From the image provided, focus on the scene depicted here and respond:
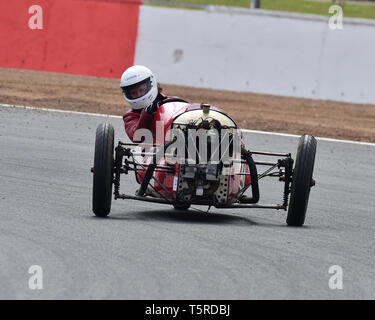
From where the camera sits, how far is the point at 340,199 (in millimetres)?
11156

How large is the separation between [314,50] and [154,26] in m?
3.23

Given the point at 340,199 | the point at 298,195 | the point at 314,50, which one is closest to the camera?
the point at 298,195

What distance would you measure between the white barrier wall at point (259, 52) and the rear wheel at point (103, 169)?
1271 centimetres

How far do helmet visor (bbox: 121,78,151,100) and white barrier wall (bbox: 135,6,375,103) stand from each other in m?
11.9

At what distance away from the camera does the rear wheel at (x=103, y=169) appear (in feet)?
27.5

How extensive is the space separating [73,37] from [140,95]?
1226 centimetres

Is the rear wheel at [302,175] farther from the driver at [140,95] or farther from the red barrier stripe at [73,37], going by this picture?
the red barrier stripe at [73,37]

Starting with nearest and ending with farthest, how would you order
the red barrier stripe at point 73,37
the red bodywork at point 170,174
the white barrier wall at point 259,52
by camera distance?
the red bodywork at point 170,174, the white barrier wall at point 259,52, the red barrier stripe at point 73,37

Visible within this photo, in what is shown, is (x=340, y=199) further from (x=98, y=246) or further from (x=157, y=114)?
(x=98, y=246)

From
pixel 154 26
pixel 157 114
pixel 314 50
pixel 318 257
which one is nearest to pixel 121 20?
pixel 154 26

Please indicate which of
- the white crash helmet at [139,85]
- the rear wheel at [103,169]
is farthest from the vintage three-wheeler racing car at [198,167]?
the white crash helmet at [139,85]

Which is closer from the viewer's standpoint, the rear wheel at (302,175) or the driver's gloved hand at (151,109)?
the rear wheel at (302,175)

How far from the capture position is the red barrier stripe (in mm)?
21062

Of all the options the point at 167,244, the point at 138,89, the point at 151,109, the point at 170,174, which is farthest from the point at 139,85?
the point at 167,244
